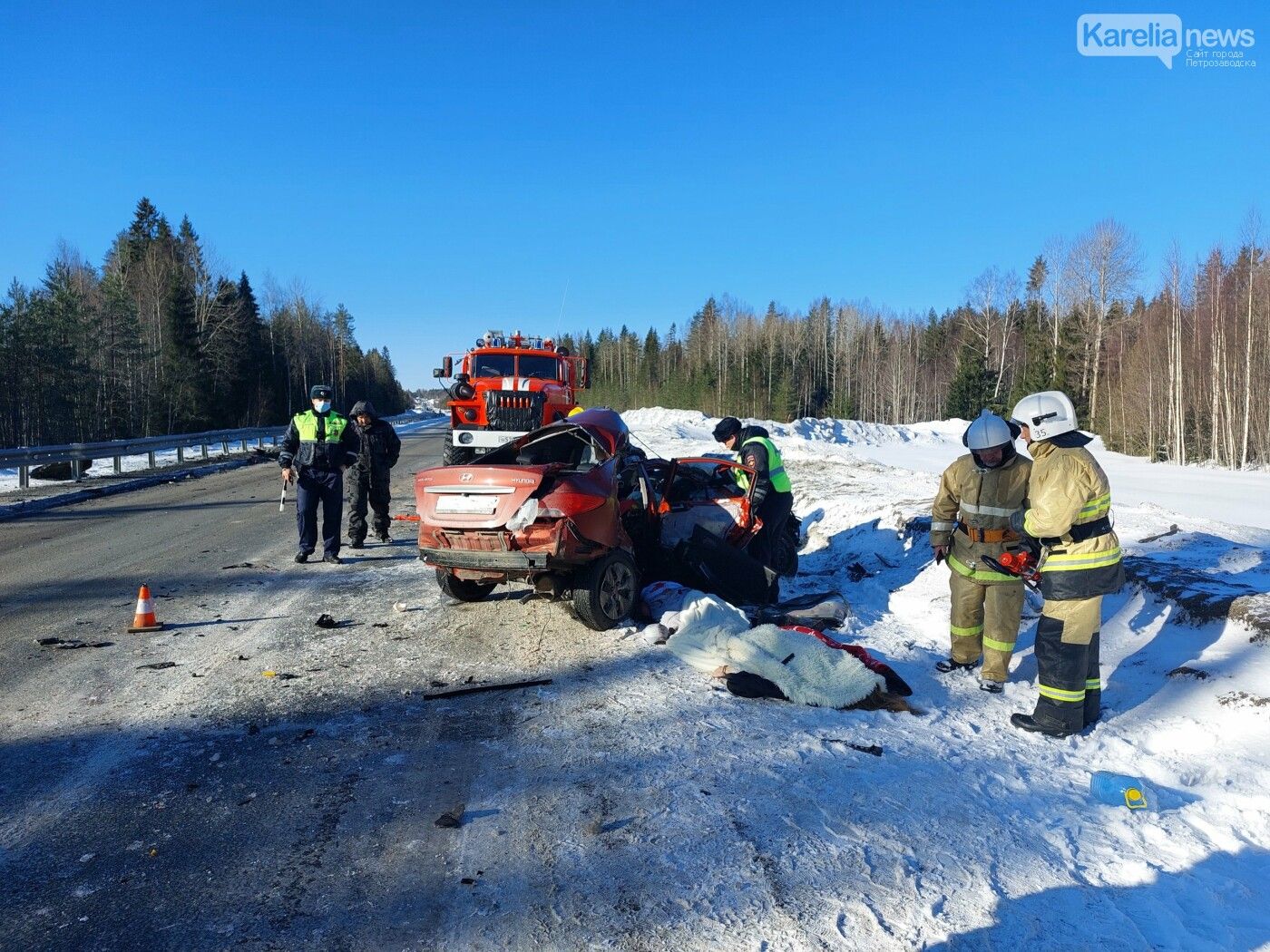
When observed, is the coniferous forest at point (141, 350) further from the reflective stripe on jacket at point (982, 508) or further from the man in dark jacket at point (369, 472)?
the reflective stripe on jacket at point (982, 508)

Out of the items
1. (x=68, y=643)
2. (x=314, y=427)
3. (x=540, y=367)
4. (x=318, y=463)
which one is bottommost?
(x=68, y=643)

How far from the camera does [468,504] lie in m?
6.16

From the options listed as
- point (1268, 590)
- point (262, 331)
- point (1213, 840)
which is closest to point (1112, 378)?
point (1268, 590)

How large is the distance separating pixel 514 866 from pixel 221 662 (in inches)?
139

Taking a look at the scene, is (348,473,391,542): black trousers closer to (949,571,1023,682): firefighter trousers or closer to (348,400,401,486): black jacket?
(348,400,401,486): black jacket

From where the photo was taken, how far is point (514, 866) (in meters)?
3.07

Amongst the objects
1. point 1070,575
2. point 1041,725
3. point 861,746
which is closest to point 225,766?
point 861,746

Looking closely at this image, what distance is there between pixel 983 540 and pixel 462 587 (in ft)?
15.0

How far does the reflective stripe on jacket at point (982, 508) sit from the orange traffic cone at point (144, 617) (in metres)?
6.39

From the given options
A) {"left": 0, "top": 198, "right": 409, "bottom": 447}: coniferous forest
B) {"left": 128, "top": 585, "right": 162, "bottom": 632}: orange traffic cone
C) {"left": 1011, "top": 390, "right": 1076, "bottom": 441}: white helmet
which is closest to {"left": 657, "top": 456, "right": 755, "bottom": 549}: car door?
{"left": 1011, "top": 390, "right": 1076, "bottom": 441}: white helmet

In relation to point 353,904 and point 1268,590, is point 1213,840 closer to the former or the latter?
point 1268,590

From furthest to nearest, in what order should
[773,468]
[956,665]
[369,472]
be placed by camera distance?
1. [369,472]
2. [773,468]
3. [956,665]

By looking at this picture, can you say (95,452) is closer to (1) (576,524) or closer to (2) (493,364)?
(2) (493,364)

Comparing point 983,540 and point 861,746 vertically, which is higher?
point 983,540
